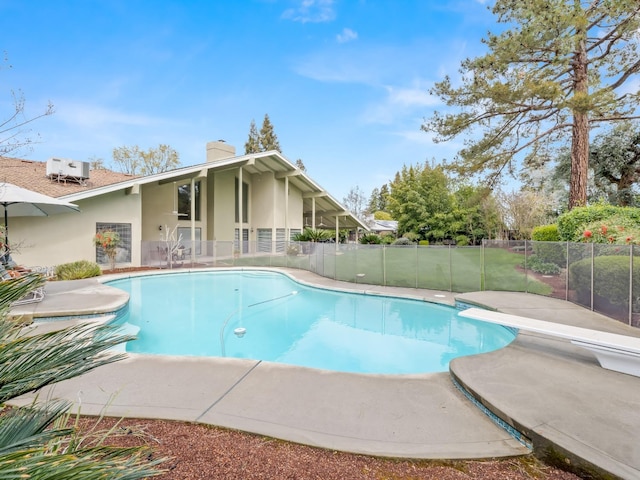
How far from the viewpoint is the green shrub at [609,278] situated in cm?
621

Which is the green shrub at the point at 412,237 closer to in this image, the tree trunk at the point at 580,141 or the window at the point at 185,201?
the tree trunk at the point at 580,141

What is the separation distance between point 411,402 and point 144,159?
125ft

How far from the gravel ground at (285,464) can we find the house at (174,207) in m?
10.4

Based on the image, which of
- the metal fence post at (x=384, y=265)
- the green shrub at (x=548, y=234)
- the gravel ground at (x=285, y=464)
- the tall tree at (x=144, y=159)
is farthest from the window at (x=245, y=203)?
the gravel ground at (x=285, y=464)

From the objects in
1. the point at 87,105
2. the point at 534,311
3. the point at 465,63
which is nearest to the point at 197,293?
the point at 87,105

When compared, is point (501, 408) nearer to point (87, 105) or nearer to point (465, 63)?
point (465, 63)

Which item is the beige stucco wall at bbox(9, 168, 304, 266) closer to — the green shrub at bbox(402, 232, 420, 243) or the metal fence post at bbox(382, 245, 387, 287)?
the green shrub at bbox(402, 232, 420, 243)

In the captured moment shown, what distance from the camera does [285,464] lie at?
2537 mm

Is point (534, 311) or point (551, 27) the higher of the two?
point (551, 27)

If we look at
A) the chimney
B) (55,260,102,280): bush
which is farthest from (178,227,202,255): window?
(55,260,102,280): bush

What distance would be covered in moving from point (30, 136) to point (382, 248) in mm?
9393

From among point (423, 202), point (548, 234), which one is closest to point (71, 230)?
point (548, 234)

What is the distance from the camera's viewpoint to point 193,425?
3.06m

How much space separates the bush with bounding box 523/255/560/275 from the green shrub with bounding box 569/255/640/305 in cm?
87
